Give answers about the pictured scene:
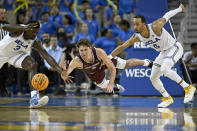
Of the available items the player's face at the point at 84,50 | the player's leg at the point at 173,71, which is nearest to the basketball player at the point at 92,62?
the player's face at the point at 84,50

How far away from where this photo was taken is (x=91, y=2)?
1700 centimetres

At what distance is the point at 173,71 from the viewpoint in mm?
9406

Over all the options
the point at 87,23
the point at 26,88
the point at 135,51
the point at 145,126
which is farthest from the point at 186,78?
the point at 145,126

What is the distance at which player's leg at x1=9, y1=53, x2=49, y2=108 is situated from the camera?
28.6 ft

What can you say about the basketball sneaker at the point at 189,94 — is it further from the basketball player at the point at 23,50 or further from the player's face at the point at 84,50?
the basketball player at the point at 23,50

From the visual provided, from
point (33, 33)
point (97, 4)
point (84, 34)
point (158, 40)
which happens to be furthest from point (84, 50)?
point (97, 4)

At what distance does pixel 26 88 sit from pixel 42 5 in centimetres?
405

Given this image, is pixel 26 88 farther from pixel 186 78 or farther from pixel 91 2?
pixel 186 78

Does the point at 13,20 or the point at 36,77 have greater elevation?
the point at 13,20

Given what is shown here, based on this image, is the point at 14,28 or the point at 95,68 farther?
the point at 95,68

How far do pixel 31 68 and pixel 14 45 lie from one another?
584mm

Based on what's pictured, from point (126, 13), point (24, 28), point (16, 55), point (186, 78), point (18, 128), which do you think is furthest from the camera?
point (126, 13)

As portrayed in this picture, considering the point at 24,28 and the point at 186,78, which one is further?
the point at 186,78

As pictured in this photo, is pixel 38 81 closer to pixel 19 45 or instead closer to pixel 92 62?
pixel 19 45
